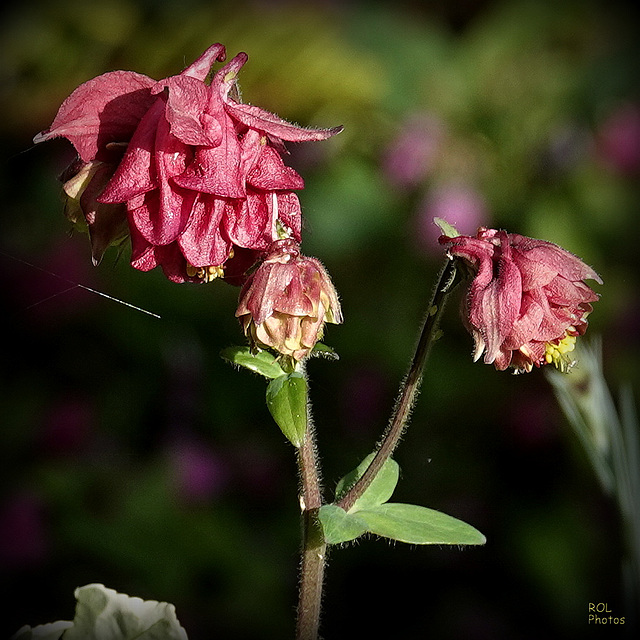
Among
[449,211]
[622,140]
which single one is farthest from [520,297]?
[622,140]

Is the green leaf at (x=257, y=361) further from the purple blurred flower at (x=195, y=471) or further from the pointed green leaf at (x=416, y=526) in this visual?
the purple blurred flower at (x=195, y=471)

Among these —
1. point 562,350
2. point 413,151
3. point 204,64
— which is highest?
point 413,151

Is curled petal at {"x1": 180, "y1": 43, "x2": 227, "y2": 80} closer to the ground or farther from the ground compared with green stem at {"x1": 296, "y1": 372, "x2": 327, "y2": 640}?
farther from the ground

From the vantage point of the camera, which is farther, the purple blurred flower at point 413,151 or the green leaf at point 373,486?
the purple blurred flower at point 413,151

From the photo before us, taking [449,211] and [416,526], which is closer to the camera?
[416,526]

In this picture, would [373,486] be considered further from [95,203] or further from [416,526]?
[95,203]

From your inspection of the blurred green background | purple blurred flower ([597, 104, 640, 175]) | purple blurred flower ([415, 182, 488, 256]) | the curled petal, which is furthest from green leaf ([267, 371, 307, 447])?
purple blurred flower ([597, 104, 640, 175])

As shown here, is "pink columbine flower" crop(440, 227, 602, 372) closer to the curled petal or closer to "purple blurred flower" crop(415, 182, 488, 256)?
the curled petal

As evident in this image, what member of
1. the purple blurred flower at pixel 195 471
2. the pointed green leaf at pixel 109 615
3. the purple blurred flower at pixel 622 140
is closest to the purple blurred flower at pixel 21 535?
the purple blurred flower at pixel 195 471
